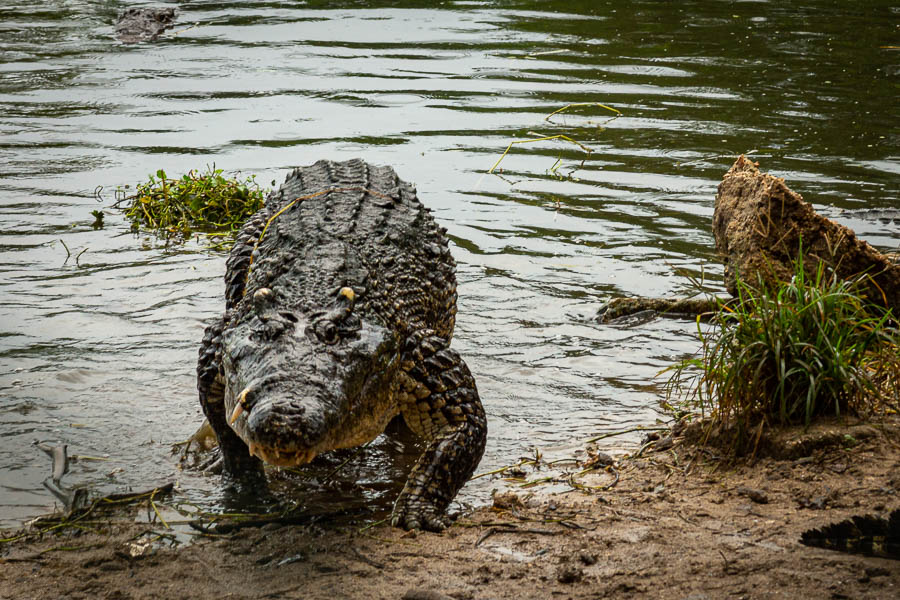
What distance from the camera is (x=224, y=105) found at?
12398 mm

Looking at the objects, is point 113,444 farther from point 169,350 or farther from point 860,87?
point 860,87

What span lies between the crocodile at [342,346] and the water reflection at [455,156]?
1.44 feet

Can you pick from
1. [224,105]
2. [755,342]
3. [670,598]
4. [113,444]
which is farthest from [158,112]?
[670,598]

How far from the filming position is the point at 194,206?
348 inches

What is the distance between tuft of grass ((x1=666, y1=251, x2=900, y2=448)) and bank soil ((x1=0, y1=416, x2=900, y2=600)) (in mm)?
140

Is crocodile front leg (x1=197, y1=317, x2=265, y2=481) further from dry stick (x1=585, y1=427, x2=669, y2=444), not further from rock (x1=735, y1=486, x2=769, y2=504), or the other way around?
rock (x1=735, y1=486, x2=769, y2=504)

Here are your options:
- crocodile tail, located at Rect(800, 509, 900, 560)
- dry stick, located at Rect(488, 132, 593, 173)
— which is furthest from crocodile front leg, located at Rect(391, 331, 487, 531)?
dry stick, located at Rect(488, 132, 593, 173)

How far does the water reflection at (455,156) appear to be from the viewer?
5.88m

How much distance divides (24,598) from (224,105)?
9540mm

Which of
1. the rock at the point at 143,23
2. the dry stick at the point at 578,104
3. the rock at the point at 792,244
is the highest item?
the rock at the point at 143,23

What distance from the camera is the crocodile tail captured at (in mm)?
3641

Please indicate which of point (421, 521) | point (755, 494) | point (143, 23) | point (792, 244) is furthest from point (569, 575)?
point (143, 23)

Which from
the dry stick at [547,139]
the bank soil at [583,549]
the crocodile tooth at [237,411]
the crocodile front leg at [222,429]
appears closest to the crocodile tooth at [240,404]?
the crocodile tooth at [237,411]

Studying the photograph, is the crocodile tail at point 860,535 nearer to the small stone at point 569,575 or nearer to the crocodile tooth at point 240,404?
the small stone at point 569,575
